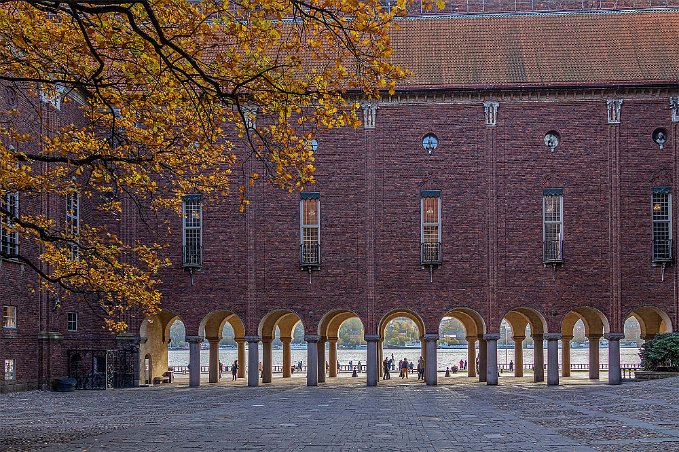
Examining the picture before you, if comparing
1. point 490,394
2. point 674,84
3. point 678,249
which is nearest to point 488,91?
point 674,84

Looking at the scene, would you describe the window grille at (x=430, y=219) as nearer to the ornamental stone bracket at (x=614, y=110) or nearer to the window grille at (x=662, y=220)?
the ornamental stone bracket at (x=614, y=110)

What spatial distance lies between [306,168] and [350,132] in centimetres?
2673

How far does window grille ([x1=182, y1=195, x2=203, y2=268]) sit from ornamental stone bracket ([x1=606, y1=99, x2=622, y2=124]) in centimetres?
1841

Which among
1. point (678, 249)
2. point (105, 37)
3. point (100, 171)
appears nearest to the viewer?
point (105, 37)

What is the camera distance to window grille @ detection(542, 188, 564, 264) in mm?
40406

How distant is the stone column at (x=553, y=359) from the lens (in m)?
39.5

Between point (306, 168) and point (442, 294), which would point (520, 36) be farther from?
point (306, 168)

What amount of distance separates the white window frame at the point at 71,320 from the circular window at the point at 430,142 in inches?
663

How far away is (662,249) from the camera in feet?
131

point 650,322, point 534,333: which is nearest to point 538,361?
point 534,333

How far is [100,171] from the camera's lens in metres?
16.6

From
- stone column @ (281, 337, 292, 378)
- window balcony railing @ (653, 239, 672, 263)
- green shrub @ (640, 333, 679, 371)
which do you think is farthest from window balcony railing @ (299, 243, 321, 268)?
window balcony railing @ (653, 239, 672, 263)

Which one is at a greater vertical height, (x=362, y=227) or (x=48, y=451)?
(x=362, y=227)

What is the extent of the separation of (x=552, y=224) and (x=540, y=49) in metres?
8.34
